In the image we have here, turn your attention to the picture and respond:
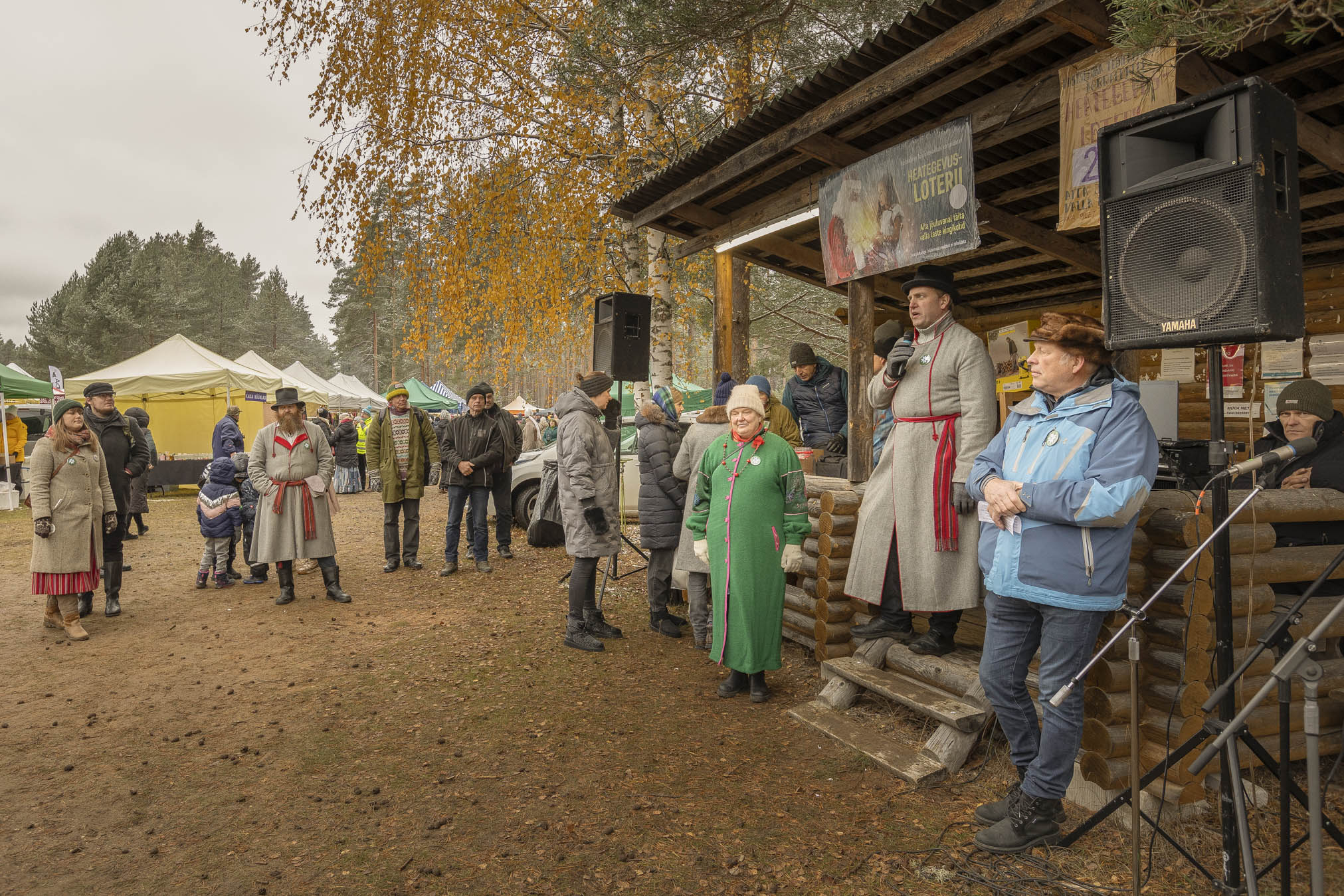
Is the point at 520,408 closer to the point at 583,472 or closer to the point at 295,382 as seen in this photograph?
the point at 295,382

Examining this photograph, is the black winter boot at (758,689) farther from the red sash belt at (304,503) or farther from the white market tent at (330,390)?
the white market tent at (330,390)

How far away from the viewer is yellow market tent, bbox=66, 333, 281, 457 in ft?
54.7

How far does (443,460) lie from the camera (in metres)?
8.60

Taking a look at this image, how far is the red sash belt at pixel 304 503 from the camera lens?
711 centimetres

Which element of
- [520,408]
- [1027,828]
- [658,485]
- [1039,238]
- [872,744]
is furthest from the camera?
[520,408]

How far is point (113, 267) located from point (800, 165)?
144ft

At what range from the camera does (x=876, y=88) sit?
4.84 m

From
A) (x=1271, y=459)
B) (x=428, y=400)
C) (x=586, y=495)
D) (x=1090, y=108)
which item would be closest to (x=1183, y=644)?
(x=1271, y=459)

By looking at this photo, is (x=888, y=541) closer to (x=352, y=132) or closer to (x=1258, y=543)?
(x=1258, y=543)

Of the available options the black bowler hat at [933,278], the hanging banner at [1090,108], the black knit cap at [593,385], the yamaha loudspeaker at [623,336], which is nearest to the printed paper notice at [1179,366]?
the hanging banner at [1090,108]

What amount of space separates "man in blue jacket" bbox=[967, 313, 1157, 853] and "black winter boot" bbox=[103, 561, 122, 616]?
716 centimetres

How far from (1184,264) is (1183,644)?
57.5 inches

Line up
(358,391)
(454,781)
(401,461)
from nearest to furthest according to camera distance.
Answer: (454,781), (401,461), (358,391)

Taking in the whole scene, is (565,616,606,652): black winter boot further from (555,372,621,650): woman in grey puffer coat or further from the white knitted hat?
the white knitted hat
